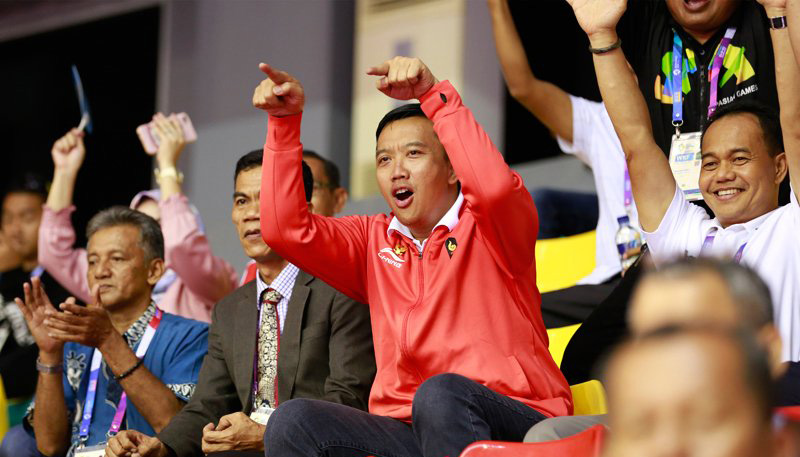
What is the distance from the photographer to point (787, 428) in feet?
3.37

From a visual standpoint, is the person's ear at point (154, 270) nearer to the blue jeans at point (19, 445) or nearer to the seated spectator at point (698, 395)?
the blue jeans at point (19, 445)

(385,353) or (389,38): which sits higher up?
(389,38)

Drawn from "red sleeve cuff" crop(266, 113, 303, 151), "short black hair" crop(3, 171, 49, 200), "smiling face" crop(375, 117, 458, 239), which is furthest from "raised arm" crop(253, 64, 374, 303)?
"short black hair" crop(3, 171, 49, 200)

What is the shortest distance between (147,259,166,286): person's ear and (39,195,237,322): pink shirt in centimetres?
25

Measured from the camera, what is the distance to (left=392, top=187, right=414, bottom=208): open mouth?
88.7 inches

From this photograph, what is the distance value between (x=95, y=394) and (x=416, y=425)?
4.07 ft

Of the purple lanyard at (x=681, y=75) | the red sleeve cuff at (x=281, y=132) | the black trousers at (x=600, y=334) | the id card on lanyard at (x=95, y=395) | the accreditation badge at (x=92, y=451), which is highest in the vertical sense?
the purple lanyard at (x=681, y=75)

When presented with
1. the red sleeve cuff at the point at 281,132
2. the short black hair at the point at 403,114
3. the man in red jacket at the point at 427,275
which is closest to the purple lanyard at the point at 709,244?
the man in red jacket at the point at 427,275

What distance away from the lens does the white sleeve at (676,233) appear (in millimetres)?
2232

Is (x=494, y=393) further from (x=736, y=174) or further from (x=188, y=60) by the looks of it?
(x=188, y=60)

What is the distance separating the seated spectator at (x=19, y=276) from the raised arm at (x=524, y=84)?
1.78 meters

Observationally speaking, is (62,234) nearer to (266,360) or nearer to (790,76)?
(266,360)

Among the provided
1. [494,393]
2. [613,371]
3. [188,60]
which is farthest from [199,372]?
[188,60]

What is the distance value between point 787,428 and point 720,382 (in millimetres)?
139
